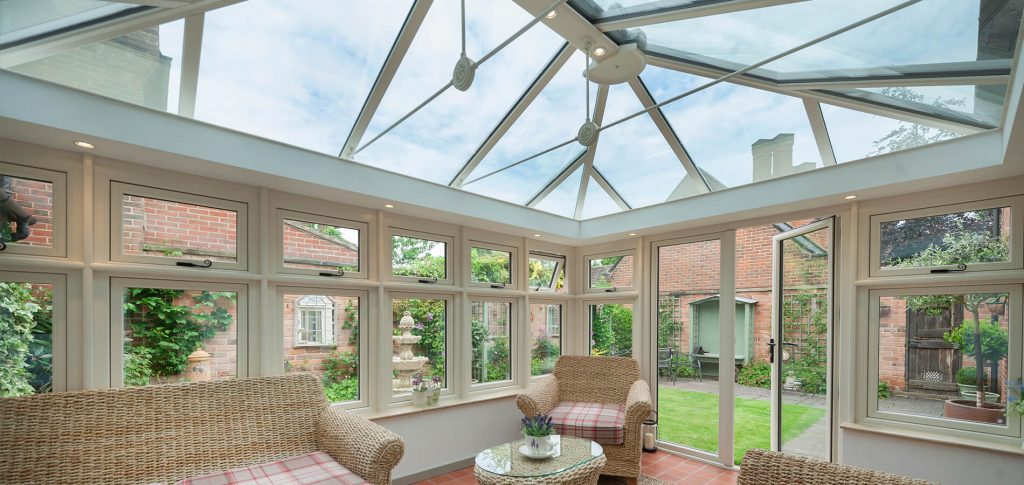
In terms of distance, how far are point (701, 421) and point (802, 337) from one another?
1.19 metres

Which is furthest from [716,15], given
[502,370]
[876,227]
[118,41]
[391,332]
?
[502,370]

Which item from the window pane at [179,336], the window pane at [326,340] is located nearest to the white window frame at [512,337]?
the window pane at [326,340]

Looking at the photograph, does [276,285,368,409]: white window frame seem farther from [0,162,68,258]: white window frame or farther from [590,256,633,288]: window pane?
[590,256,633,288]: window pane

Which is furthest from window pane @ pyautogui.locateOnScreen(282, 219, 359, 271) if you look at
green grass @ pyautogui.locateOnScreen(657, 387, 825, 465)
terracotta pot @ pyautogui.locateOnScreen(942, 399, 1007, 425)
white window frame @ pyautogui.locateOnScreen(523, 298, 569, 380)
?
terracotta pot @ pyautogui.locateOnScreen(942, 399, 1007, 425)

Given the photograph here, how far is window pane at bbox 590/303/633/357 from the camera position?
191 inches

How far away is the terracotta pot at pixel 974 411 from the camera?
2.82 metres

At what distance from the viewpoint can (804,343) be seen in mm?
3838

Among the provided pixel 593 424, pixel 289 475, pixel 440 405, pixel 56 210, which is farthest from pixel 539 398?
pixel 56 210

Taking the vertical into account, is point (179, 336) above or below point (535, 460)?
above

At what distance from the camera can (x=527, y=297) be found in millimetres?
4863

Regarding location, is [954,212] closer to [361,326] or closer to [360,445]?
[360,445]

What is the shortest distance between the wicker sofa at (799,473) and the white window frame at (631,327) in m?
3.09

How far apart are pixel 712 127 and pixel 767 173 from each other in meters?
0.58

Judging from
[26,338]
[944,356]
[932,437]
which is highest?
[26,338]
